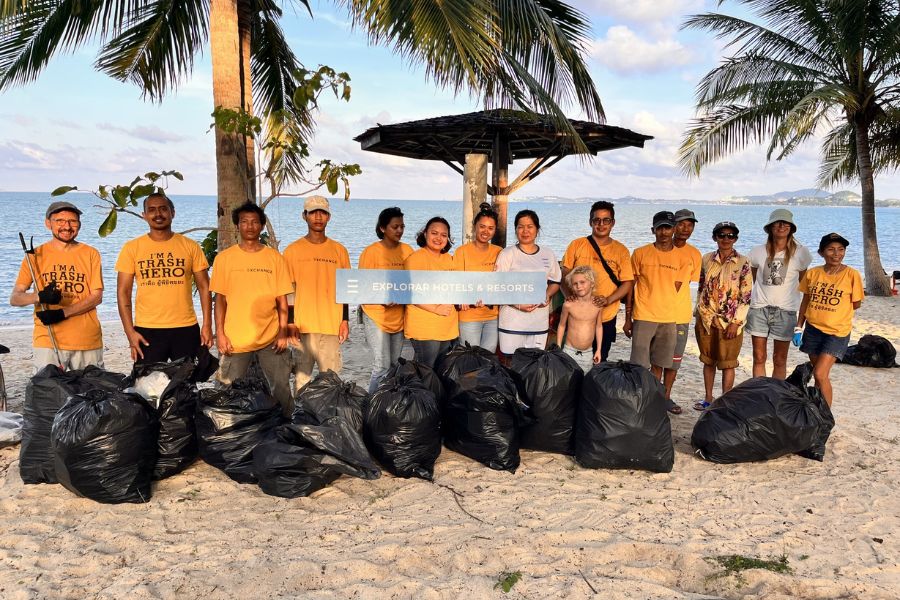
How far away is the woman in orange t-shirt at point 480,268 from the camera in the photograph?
4293mm

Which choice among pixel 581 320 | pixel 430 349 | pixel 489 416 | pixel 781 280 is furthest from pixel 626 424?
pixel 781 280

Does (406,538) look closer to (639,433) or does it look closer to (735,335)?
(639,433)

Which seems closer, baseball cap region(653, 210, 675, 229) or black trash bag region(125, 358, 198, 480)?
black trash bag region(125, 358, 198, 480)

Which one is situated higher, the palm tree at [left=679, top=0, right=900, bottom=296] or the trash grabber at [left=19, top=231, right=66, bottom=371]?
the palm tree at [left=679, top=0, right=900, bottom=296]

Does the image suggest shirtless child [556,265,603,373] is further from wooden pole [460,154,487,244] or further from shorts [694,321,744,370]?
wooden pole [460,154,487,244]

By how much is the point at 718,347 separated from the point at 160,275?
434 centimetres

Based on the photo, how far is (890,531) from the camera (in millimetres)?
2971

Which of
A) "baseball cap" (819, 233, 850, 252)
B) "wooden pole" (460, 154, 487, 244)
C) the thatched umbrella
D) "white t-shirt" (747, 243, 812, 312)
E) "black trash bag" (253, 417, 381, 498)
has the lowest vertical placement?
"black trash bag" (253, 417, 381, 498)

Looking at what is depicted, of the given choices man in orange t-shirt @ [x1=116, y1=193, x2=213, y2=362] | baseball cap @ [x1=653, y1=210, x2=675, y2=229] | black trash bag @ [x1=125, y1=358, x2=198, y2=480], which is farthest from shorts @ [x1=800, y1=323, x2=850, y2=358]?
man in orange t-shirt @ [x1=116, y1=193, x2=213, y2=362]

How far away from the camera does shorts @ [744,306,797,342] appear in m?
4.78

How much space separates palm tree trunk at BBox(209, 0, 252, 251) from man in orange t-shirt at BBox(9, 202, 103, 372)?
141 cm

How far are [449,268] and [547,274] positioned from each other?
0.77 meters

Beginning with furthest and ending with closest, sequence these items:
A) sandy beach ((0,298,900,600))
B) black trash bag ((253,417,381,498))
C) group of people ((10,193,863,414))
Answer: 1. group of people ((10,193,863,414))
2. black trash bag ((253,417,381,498))
3. sandy beach ((0,298,900,600))

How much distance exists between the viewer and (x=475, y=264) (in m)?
4.34
